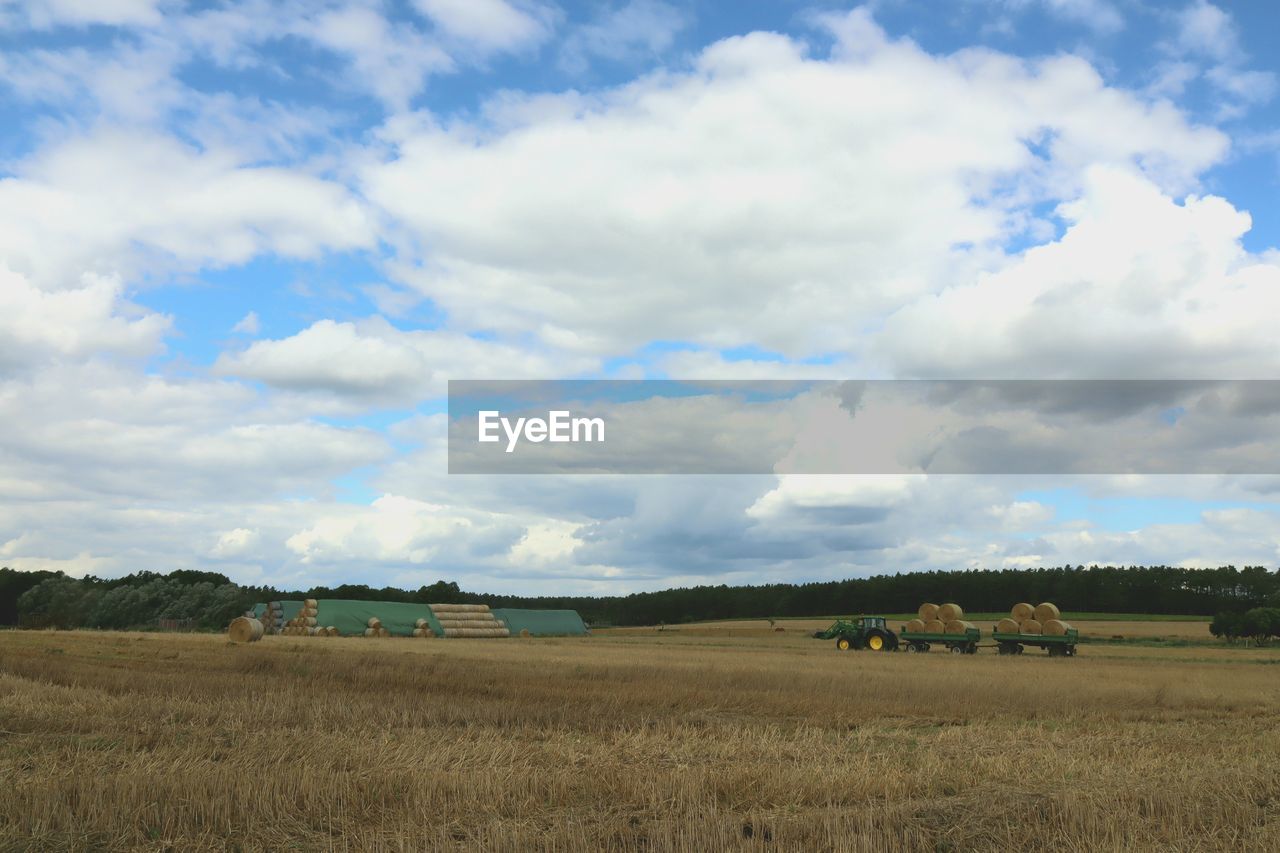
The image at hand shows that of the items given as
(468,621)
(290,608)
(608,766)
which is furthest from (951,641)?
(608,766)

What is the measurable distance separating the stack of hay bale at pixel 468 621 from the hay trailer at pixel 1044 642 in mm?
31543

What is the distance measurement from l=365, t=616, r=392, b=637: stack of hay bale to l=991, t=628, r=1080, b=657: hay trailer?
108 ft

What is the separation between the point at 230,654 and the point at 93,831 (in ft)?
74.6

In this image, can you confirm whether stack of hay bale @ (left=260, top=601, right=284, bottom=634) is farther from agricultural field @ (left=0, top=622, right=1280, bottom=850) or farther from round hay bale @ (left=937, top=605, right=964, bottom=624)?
agricultural field @ (left=0, top=622, right=1280, bottom=850)

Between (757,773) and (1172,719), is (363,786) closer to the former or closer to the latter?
(757,773)

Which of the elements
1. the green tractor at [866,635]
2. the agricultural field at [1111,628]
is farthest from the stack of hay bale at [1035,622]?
the agricultural field at [1111,628]

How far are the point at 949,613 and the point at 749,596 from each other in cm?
8864

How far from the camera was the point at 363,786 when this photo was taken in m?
9.31

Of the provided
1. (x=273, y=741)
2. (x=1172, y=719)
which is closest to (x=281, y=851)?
(x=273, y=741)

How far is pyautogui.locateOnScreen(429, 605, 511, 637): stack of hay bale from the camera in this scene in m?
63.8

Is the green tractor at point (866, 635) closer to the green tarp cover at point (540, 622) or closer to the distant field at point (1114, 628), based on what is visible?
the distant field at point (1114, 628)

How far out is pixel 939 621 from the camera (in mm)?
51531

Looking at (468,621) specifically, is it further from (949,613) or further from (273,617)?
(949,613)

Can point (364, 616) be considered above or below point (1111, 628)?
above
